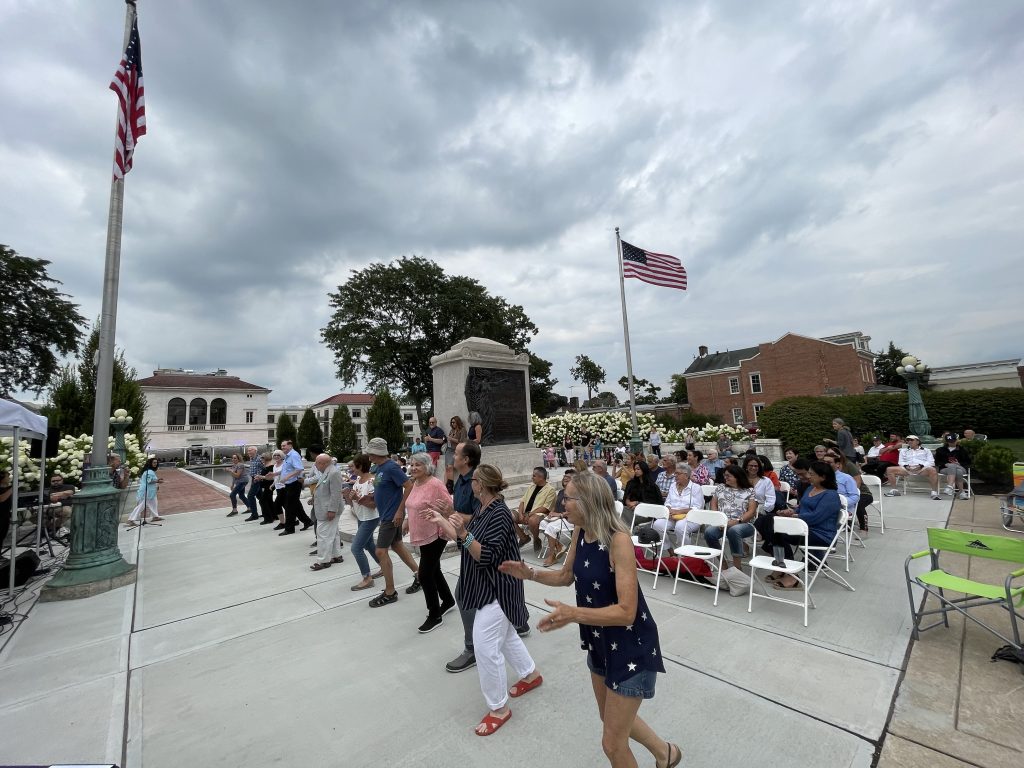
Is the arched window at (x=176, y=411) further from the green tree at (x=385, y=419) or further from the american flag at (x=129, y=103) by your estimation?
the american flag at (x=129, y=103)

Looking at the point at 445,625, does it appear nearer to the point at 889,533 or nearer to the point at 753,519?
the point at 753,519

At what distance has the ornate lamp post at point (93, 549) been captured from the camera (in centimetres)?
566

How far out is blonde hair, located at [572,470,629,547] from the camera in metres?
2.13

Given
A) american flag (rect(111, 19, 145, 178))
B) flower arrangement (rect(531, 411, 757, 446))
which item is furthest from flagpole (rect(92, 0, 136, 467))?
flower arrangement (rect(531, 411, 757, 446))

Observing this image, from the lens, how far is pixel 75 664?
3.92 meters

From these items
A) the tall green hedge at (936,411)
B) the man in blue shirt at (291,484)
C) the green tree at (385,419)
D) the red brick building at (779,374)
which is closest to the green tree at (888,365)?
the red brick building at (779,374)

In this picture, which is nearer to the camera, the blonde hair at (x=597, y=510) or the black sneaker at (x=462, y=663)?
the blonde hair at (x=597, y=510)

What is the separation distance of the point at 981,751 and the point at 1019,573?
5.31 feet

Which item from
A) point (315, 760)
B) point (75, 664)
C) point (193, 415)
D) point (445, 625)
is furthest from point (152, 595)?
point (193, 415)

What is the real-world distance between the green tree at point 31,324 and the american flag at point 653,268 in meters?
40.1

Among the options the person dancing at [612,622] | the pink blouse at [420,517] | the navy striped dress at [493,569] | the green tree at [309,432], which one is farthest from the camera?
the green tree at [309,432]

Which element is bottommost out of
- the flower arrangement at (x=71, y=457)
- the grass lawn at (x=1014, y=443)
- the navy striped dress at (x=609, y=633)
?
the grass lawn at (x=1014, y=443)

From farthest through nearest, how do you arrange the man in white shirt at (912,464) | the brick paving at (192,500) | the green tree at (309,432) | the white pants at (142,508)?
1. the green tree at (309,432)
2. the brick paving at (192,500)
3. the man in white shirt at (912,464)
4. the white pants at (142,508)

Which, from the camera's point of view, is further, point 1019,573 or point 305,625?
point 305,625
